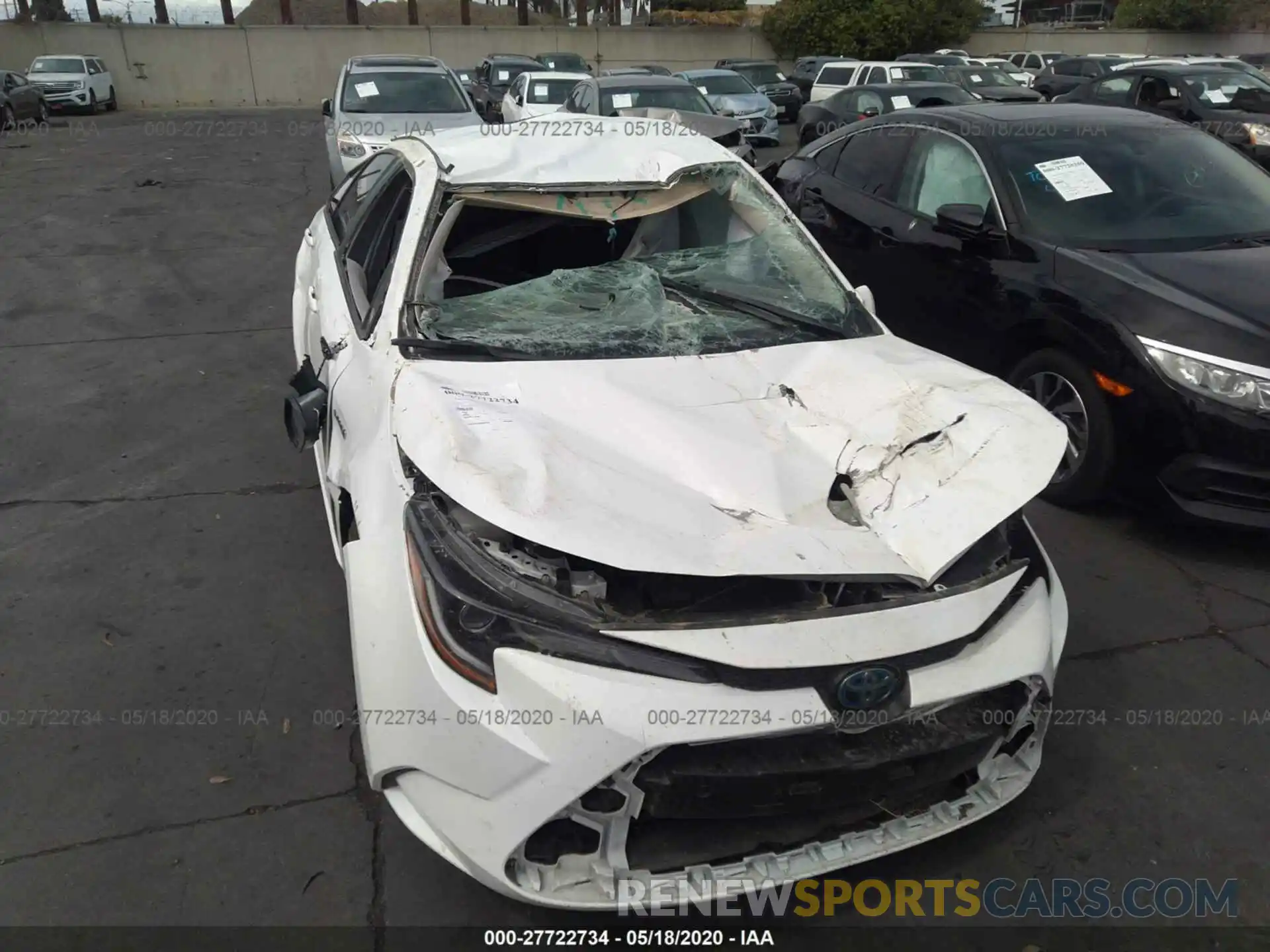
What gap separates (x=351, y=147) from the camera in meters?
9.55

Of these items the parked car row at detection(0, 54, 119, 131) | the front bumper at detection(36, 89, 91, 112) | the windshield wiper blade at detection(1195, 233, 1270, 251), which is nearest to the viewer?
the windshield wiper blade at detection(1195, 233, 1270, 251)

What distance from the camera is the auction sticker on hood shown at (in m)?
2.50

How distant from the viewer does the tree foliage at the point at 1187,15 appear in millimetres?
33719

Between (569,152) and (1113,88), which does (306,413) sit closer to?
(569,152)

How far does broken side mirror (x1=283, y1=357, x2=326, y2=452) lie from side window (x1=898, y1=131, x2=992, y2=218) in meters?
3.25

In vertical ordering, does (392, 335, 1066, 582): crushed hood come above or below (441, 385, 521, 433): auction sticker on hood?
below

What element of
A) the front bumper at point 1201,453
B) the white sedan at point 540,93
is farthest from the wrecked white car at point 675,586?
the white sedan at point 540,93

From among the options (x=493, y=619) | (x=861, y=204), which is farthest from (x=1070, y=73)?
(x=493, y=619)

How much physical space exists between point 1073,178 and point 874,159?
1337mm

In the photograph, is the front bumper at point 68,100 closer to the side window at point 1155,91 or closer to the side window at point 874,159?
the side window at point 1155,91

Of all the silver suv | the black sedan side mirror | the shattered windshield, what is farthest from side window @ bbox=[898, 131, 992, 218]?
the silver suv

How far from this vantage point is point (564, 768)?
1893mm

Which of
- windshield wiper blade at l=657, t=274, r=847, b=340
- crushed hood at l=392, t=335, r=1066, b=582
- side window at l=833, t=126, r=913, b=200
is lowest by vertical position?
crushed hood at l=392, t=335, r=1066, b=582

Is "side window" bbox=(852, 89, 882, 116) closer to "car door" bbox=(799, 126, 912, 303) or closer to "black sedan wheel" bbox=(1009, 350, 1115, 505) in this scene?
"car door" bbox=(799, 126, 912, 303)
